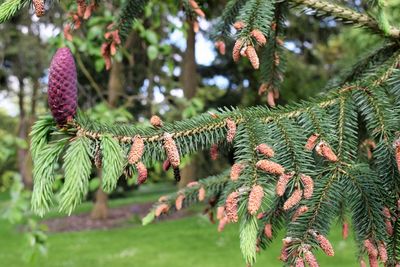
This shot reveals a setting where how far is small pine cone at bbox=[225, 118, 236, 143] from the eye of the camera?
1.03 meters

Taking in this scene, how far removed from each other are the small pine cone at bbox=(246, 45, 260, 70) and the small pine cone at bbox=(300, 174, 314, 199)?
26 cm

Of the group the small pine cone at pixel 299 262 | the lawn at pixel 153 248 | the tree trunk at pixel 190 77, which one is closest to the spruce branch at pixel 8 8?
the small pine cone at pixel 299 262

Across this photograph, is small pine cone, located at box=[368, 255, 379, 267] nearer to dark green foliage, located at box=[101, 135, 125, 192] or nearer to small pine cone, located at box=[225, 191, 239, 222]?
small pine cone, located at box=[225, 191, 239, 222]

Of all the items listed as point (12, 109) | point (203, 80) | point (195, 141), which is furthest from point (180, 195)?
point (12, 109)

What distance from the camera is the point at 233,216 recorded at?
0.87 meters

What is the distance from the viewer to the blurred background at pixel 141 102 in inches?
164

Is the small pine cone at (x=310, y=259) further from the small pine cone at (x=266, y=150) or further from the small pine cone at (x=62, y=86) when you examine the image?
the small pine cone at (x=62, y=86)

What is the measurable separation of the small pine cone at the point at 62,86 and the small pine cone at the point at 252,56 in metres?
0.39

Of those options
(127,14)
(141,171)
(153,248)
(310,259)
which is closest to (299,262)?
(310,259)

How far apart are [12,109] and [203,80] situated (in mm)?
22777

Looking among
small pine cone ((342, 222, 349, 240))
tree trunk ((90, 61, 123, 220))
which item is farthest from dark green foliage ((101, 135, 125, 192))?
tree trunk ((90, 61, 123, 220))

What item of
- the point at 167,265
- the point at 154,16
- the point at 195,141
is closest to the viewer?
the point at 195,141

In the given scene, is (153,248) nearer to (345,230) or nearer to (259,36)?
(345,230)

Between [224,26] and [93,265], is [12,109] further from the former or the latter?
[224,26]
